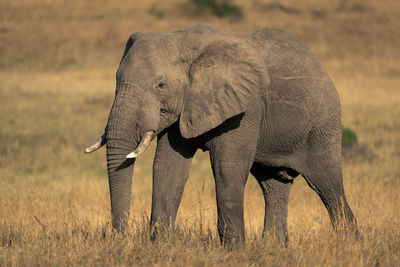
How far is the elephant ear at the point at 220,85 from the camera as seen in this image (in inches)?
257

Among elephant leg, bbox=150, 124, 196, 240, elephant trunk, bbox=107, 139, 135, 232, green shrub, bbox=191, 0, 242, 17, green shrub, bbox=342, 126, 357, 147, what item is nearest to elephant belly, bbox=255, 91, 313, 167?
elephant leg, bbox=150, 124, 196, 240

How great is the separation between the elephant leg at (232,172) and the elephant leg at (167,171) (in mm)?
357

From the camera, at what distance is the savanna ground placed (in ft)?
20.7

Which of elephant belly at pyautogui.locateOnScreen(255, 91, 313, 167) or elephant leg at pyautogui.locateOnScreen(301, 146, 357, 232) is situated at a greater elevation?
elephant belly at pyautogui.locateOnScreen(255, 91, 313, 167)

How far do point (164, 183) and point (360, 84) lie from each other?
2309cm

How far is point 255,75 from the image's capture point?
266 inches

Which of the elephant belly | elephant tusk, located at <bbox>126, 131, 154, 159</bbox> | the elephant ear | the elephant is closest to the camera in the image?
elephant tusk, located at <bbox>126, 131, 154, 159</bbox>

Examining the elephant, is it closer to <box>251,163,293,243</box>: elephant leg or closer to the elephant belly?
the elephant belly

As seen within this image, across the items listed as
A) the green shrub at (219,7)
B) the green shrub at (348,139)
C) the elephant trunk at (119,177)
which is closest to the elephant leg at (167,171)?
the elephant trunk at (119,177)

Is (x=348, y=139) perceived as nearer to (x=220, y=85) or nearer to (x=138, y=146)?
(x=220, y=85)

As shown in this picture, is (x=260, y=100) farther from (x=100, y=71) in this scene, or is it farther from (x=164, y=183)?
(x=100, y=71)

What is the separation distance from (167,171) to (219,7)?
38.1m

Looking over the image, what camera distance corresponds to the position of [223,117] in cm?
655

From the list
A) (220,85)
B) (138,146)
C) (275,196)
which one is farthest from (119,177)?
(275,196)
